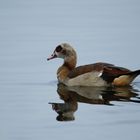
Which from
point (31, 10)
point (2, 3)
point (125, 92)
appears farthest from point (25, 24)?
point (125, 92)

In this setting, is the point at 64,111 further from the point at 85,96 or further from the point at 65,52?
the point at 65,52

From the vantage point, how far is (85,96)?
57.6 feet

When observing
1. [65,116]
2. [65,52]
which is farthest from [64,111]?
[65,52]

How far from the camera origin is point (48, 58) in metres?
20.2

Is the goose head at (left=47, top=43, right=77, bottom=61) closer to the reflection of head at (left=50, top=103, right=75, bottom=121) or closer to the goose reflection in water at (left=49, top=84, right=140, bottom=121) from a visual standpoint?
the goose reflection in water at (left=49, top=84, right=140, bottom=121)

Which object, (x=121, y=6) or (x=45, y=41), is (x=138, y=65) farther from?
(x=121, y=6)

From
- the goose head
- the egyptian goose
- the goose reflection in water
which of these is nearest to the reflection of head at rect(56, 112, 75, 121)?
the goose reflection in water

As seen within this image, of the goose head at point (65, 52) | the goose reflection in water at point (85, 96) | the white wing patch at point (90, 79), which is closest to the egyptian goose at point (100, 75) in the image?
the white wing patch at point (90, 79)

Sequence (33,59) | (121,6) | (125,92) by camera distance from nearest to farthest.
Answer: (125,92) < (33,59) < (121,6)

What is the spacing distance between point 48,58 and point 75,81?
135cm

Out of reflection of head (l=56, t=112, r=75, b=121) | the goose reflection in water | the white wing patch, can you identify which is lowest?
reflection of head (l=56, t=112, r=75, b=121)

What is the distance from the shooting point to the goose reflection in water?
16188 millimetres

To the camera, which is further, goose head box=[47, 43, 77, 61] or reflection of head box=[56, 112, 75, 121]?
goose head box=[47, 43, 77, 61]

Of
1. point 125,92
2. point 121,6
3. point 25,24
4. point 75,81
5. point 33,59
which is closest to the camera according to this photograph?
point 125,92
